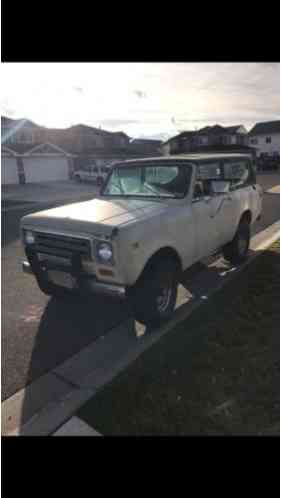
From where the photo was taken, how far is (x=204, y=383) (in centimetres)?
261

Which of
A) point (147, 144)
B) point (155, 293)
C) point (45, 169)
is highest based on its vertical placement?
point (147, 144)

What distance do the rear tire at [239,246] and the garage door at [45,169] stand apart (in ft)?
90.0

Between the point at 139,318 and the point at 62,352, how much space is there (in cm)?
86

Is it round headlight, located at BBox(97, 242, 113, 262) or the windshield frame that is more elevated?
the windshield frame

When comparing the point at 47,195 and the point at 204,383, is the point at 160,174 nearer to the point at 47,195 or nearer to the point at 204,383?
the point at 204,383

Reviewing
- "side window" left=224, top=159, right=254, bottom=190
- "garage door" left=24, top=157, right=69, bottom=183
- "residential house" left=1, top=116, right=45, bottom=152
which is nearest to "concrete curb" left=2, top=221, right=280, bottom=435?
"side window" left=224, top=159, right=254, bottom=190

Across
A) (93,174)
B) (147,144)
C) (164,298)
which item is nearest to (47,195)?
(93,174)

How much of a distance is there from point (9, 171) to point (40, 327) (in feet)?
90.5

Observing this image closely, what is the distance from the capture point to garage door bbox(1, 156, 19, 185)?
27.5 meters

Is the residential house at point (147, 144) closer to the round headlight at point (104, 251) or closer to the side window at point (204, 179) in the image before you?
the side window at point (204, 179)

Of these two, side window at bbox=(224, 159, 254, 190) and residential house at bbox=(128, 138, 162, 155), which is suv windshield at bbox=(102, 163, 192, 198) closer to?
side window at bbox=(224, 159, 254, 190)

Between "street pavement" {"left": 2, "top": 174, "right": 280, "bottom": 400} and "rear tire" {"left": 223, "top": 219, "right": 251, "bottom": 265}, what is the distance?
2173mm

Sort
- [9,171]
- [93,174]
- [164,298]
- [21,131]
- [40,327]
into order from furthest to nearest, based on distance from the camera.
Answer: [21,131]
[9,171]
[93,174]
[40,327]
[164,298]
